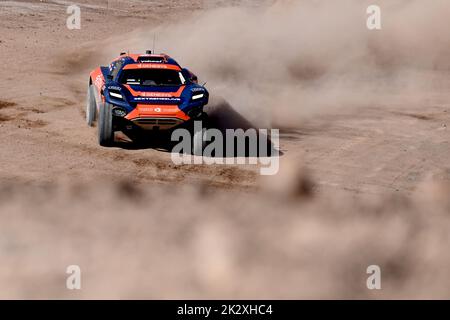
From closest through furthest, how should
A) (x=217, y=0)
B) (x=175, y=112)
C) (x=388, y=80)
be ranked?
A: (x=175, y=112)
(x=388, y=80)
(x=217, y=0)

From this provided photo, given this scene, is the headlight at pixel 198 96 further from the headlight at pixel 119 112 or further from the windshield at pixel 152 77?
the headlight at pixel 119 112

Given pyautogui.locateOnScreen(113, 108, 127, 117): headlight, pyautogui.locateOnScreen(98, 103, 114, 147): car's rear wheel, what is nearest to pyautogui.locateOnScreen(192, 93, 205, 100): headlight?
pyautogui.locateOnScreen(113, 108, 127, 117): headlight

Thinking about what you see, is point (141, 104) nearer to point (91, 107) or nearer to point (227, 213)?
point (91, 107)

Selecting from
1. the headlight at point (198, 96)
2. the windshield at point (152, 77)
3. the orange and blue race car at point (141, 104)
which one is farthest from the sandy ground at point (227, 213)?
the windshield at point (152, 77)

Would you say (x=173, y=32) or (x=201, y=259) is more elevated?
(x=173, y=32)

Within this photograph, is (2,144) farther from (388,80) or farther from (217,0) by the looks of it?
(217,0)

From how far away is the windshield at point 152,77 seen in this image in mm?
12930

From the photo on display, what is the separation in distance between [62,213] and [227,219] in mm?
2018

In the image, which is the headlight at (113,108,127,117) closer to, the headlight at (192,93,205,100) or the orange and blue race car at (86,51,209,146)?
the orange and blue race car at (86,51,209,146)

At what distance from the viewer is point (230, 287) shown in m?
7.13

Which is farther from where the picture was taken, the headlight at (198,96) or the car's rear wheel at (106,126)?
the headlight at (198,96)

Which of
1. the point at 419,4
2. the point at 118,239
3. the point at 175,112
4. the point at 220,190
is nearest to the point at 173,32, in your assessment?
the point at 419,4

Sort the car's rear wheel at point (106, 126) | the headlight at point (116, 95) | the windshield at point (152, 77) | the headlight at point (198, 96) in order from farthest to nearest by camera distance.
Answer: the windshield at point (152, 77)
the headlight at point (198, 96)
the headlight at point (116, 95)
the car's rear wheel at point (106, 126)

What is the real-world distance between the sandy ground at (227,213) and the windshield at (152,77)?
4.02 ft
